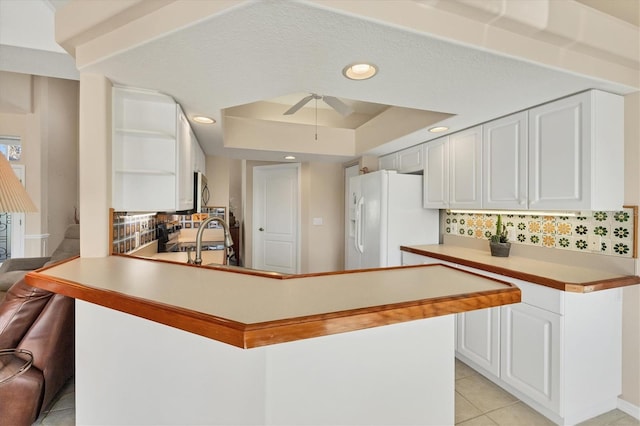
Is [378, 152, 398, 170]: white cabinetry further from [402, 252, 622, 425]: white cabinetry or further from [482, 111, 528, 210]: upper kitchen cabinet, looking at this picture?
[402, 252, 622, 425]: white cabinetry

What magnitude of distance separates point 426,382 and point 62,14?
95.3 inches

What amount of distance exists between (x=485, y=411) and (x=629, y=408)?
2.86 ft

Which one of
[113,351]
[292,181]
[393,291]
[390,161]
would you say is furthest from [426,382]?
[292,181]

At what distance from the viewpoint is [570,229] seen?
6.79 feet

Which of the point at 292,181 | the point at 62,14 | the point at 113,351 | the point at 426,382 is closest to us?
the point at 426,382

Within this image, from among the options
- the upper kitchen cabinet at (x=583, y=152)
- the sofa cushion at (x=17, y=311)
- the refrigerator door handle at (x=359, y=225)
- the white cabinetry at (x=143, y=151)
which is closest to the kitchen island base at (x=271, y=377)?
the sofa cushion at (x=17, y=311)

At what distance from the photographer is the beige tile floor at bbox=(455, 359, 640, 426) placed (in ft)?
5.58

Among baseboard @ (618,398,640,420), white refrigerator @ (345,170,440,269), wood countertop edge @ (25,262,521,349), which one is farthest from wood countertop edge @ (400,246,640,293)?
white refrigerator @ (345,170,440,269)

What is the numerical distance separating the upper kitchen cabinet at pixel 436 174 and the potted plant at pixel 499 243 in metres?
0.50

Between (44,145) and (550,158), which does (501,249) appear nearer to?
(550,158)

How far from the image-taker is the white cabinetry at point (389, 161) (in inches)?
137

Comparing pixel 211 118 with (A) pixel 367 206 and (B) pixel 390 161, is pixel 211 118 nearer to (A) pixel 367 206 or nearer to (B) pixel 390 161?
(A) pixel 367 206

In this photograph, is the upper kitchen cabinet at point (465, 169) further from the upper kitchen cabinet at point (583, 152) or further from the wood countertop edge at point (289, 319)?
the wood countertop edge at point (289, 319)

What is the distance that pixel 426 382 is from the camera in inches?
42.7
